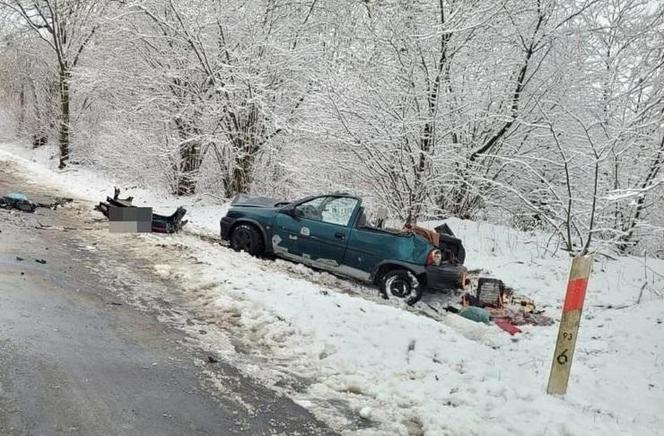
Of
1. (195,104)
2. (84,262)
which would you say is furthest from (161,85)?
(84,262)

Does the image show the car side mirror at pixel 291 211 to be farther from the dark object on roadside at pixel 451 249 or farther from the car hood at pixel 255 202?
the dark object on roadside at pixel 451 249

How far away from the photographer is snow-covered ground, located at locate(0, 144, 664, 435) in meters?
4.16

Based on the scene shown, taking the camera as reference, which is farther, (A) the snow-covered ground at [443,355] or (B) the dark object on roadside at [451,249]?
(B) the dark object on roadside at [451,249]

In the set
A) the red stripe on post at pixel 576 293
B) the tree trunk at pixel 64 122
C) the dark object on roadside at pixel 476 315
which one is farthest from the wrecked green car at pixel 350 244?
the tree trunk at pixel 64 122

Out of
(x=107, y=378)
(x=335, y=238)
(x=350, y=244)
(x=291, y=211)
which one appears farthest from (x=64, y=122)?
(x=107, y=378)

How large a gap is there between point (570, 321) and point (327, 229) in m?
5.06

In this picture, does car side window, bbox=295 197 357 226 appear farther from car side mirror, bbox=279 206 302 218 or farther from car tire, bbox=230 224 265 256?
car tire, bbox=230 224 265 256

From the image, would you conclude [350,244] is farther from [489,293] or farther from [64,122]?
[64,122]

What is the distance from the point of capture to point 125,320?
5.45 m

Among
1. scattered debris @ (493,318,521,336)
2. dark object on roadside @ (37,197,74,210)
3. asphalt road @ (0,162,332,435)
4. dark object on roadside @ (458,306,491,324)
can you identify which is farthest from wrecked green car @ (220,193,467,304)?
dark object on roadside @ (37,197,74,210)

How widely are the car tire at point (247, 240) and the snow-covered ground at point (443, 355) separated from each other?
336 millimetres

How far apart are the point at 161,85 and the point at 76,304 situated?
12.5m

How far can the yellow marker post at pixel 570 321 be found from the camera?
14.4 feet

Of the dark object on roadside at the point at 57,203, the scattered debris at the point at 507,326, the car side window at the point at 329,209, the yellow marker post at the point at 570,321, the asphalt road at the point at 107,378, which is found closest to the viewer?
the asphalt road at the point at 107,378
